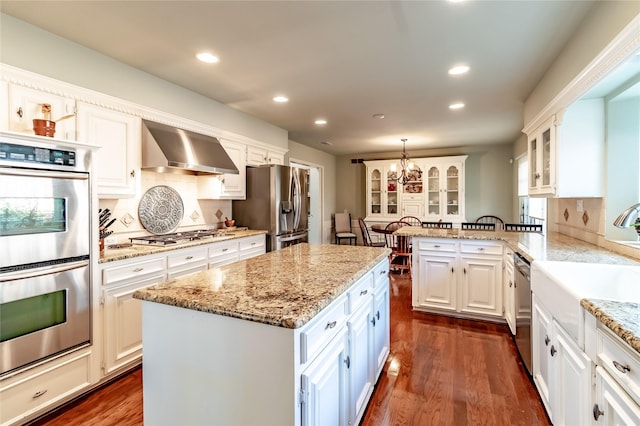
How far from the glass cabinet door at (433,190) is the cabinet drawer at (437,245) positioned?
352 centimetres

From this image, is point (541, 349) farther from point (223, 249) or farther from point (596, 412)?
point (223, 249)

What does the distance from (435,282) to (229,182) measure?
2.67 metres

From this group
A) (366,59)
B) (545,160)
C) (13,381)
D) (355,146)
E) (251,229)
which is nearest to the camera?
(13,381)

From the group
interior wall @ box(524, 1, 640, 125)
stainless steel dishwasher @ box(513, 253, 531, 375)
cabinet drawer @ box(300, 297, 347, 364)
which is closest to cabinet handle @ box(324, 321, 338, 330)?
cabinet drawer @ box(300, 297, 347, 364)

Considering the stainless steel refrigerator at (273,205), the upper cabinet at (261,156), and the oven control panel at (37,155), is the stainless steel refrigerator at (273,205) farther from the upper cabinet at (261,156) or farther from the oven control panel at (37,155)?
the oven control panel at (37,155)

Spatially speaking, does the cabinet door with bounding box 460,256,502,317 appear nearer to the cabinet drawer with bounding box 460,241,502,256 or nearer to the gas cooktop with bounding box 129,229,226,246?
the cabinet drawer with bounding box 460,241,502,256

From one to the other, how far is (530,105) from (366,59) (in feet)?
6.91

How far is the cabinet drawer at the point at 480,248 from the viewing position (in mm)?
3129

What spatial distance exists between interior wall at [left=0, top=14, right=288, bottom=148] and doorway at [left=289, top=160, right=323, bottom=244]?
343cm

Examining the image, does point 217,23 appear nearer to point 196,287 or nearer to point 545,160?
point 196,287

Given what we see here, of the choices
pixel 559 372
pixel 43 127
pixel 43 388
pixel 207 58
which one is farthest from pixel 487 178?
pixel 43 388

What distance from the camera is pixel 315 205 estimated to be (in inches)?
279

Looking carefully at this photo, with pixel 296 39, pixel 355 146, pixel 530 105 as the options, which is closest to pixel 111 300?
pixel 296 39

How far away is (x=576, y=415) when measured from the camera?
1.32 meters
